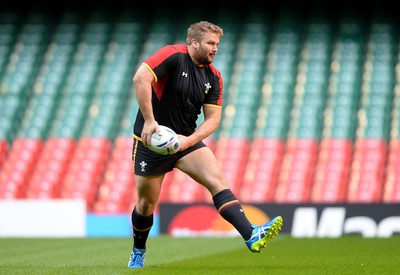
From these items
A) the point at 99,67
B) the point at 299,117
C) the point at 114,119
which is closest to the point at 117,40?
the point at 99,67

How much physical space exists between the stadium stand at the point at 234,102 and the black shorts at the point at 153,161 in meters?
10.4

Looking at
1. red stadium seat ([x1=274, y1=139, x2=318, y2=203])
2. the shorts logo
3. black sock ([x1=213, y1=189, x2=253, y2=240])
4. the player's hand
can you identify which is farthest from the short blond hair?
red stadium seat ([x1=274, y1=139, x2=318, y2=203])

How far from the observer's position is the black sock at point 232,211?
6211 millimetres

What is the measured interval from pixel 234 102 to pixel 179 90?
501 inches

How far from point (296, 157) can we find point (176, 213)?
4.36 meters

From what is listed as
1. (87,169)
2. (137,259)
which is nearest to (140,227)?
(137,259)

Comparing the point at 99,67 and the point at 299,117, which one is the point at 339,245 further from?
the point at 99,67

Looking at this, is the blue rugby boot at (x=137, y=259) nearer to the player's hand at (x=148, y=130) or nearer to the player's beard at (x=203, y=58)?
the player's hand at (x=148, y=130)

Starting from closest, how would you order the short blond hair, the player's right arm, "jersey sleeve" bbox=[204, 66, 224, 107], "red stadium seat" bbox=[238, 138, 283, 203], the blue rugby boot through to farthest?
the player's right arm, the short blond hair, "jersey sleeve" bbox=[204, 66, 224, 107], the blue rugby boot, "red stadium seat" bbox=[238, 138, 283, 203]

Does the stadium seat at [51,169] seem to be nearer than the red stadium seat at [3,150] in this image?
Yes

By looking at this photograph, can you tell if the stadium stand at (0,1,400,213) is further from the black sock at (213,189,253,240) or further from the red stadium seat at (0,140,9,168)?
the black sock at (213,189,253,240)

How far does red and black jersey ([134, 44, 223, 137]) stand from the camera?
6.35 metres

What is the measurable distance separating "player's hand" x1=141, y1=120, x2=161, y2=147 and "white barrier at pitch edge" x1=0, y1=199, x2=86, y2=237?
330 inches

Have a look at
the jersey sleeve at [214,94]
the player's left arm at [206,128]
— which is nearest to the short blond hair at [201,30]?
the jersey sleeve at [214,94]
